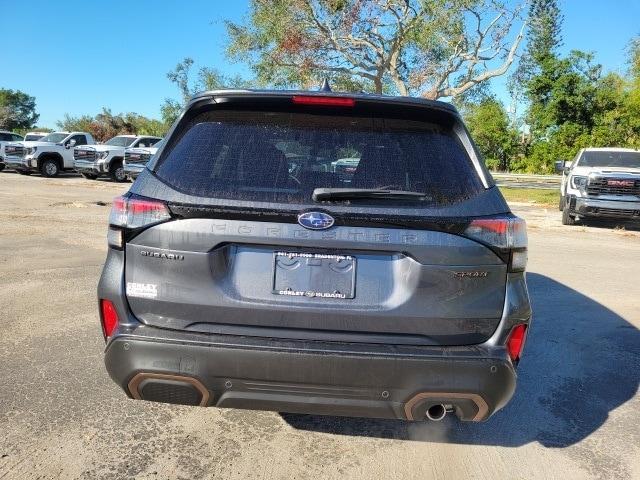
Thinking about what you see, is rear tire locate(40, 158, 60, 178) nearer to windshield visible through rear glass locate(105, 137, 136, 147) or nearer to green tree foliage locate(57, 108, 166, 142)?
windshield visible through rear glass locate(105, 137, 136, 147)

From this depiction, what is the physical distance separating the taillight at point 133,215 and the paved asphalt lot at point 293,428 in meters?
1.19

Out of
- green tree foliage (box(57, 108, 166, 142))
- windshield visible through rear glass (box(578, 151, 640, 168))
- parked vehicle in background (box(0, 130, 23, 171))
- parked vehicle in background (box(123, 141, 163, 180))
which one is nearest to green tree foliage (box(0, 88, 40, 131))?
green tree foliage (box(57, 108, 166, 142))

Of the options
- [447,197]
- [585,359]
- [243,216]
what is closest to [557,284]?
[585,359]

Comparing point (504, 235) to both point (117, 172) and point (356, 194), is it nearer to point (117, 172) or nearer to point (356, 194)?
point (356, 194)

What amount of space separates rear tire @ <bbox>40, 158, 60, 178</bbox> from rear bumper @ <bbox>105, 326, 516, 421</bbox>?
971 inches

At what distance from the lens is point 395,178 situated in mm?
2529

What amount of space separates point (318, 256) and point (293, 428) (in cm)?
133

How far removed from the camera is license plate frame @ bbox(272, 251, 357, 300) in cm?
241

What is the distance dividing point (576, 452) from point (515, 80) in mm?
31673

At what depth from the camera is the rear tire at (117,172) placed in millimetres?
23406

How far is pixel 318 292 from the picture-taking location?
242cm

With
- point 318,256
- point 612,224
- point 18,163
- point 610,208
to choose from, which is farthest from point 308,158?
point 18,163

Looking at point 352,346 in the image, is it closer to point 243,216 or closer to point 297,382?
point 297,382

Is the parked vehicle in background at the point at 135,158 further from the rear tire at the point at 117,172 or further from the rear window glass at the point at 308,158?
the rear window glass at the point at 308,158
